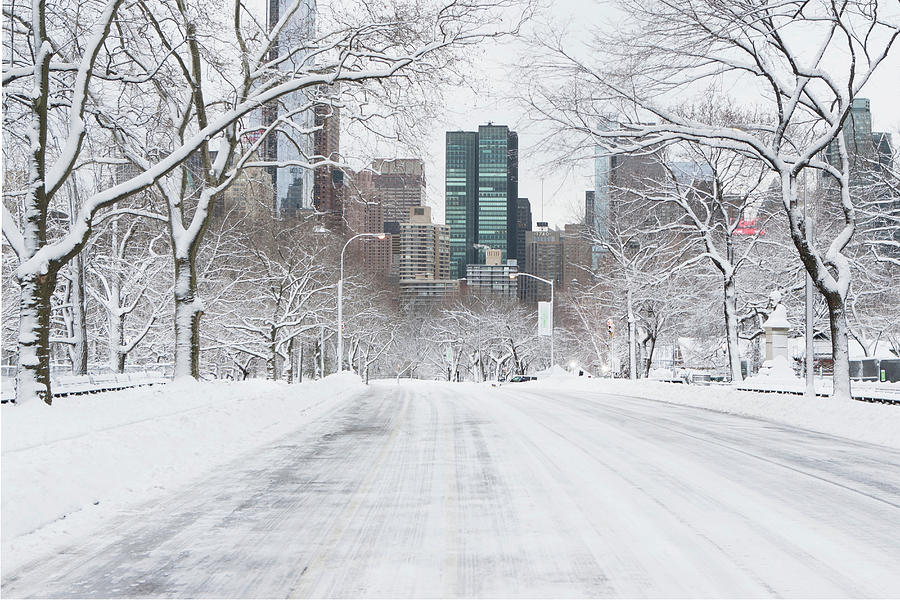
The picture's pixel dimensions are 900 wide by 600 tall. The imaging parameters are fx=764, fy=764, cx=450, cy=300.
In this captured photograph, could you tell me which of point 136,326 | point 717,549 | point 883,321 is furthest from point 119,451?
point 883,321

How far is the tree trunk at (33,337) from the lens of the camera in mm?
13461

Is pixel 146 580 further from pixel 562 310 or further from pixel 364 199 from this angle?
pixel 562 310

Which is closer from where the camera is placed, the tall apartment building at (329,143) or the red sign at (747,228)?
the tall apartment building at (329,143)

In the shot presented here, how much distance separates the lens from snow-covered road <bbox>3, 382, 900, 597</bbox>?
5.45 m

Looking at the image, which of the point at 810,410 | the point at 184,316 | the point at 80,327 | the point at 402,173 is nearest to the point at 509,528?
the point at 810,410

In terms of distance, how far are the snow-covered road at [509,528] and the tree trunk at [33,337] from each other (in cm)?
449

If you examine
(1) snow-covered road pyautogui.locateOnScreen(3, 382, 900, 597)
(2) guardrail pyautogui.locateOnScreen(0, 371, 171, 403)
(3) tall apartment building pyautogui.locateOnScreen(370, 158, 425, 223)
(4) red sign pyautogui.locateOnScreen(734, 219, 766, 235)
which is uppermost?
(4) red sign pyautogui.locateOnScreen(734, 219, 766, 235)

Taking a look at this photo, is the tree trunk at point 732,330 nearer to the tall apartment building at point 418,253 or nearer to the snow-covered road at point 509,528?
the snow-covered road at point 509,528

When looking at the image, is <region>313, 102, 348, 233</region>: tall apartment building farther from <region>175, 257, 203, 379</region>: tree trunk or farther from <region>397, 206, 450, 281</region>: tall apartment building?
<region>397, 206, 450, 281</region>: tall apartment building

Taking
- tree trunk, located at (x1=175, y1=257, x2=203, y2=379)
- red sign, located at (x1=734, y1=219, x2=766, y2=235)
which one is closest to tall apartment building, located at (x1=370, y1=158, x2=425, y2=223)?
tree trunk, located at (x1=175, y1=257, x2=203, y2=379)

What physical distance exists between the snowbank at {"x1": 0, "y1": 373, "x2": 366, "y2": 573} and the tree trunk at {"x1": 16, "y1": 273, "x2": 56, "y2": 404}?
1.77 ft

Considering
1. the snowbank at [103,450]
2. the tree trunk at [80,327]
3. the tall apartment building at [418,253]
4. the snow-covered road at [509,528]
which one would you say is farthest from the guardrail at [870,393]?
the tall apartment building at [418,253]

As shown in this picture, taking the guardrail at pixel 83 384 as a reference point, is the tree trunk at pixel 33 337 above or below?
above

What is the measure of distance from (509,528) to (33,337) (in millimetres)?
10285
